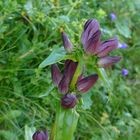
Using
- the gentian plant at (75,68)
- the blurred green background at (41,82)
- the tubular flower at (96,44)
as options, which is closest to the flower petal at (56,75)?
the gentian plant at (75,68)

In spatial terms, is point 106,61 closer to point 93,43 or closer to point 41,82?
point 93,43

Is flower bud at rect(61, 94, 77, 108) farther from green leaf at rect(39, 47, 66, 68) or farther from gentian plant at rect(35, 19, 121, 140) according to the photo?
green leaf at rect(39, 47, 66, 68)

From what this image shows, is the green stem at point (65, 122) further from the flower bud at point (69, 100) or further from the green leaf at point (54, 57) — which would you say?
the green leaf at point (54, 57)

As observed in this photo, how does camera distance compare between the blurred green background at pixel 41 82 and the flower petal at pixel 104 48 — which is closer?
the flower petal at pixel 104 48

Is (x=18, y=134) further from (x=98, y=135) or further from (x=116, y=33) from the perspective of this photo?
(x=116, y=33)

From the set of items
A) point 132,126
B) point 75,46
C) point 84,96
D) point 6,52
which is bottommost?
point 132,126

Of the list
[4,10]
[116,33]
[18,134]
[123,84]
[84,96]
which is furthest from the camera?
[116,33]

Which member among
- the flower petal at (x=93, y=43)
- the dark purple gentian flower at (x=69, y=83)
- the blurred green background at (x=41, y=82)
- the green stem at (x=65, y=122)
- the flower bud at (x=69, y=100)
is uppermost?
the flower petal at (x=93, y=43)

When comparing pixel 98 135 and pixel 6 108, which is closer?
pixel 6 108

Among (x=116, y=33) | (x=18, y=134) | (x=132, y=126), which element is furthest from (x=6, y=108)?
(x=116, y=33)
